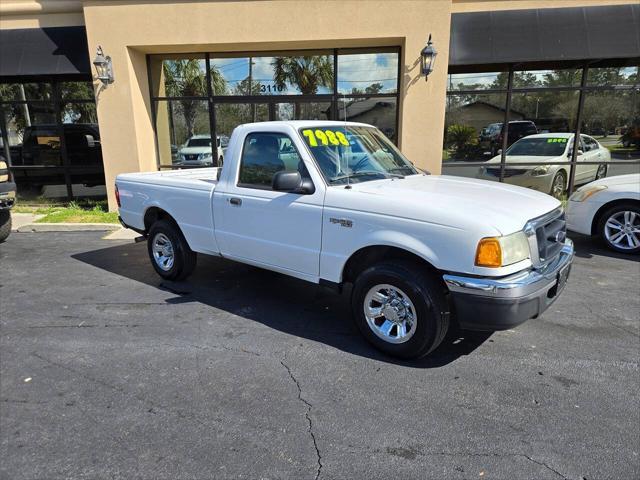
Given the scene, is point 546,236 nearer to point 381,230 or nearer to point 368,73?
point 381,230

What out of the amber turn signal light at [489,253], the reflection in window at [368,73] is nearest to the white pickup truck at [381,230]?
the amber turn signal light at [489,253]

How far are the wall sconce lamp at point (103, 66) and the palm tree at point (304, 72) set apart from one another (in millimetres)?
3425

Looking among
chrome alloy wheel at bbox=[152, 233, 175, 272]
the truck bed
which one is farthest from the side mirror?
chrome alloy wheel at bbox=[152, 233, 175, 272]

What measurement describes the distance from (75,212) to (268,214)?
7.59 m

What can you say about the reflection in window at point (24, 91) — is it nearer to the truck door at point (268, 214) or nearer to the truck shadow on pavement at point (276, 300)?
the truck shadow on pavement at point (276, 300)

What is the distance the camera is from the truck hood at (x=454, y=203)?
3.32m

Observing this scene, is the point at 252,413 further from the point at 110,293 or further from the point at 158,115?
the point at 158,115

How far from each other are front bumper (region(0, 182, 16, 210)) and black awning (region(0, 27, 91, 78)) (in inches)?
141

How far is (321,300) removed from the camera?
17.0 ft

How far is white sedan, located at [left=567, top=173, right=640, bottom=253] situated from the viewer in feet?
21.9

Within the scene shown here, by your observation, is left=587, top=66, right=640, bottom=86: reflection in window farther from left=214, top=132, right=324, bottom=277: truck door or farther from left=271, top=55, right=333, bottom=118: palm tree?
left=214, top=132, right=324, bottom=277: truck door

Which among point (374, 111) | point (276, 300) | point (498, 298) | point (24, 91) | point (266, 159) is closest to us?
point (498, 298)

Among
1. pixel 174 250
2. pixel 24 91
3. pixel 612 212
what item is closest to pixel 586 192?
pixel 612 212

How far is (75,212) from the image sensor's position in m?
10.2
